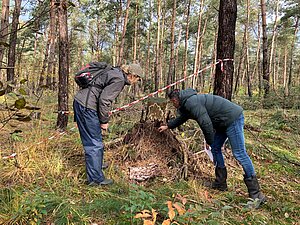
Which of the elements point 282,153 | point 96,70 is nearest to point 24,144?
point 96,70

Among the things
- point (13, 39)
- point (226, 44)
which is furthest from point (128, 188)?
point (226, 44)

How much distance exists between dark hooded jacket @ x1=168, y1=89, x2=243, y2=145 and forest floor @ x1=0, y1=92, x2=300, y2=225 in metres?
0.81

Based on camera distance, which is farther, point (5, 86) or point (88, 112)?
point (88, 112)

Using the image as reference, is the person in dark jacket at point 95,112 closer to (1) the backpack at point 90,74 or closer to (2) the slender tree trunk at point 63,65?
(1) the backpack at point 90,74

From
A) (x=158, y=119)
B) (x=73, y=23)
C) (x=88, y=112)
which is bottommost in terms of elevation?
(x=158, y=119)

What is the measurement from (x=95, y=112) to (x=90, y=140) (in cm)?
37

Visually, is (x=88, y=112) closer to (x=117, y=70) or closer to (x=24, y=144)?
(x=117, y=70)

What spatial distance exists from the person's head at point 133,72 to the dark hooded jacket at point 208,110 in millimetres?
636

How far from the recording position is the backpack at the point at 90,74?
11.0 feet

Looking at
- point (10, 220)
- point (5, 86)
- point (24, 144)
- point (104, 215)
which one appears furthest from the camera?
point (24, 144)

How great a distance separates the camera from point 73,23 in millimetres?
26875

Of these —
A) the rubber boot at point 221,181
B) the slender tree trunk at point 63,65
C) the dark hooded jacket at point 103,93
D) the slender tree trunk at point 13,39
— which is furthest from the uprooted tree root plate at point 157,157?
the slender tree trunk at point 63,65

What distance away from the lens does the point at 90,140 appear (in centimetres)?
338

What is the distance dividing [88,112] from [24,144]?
127 centimetres
